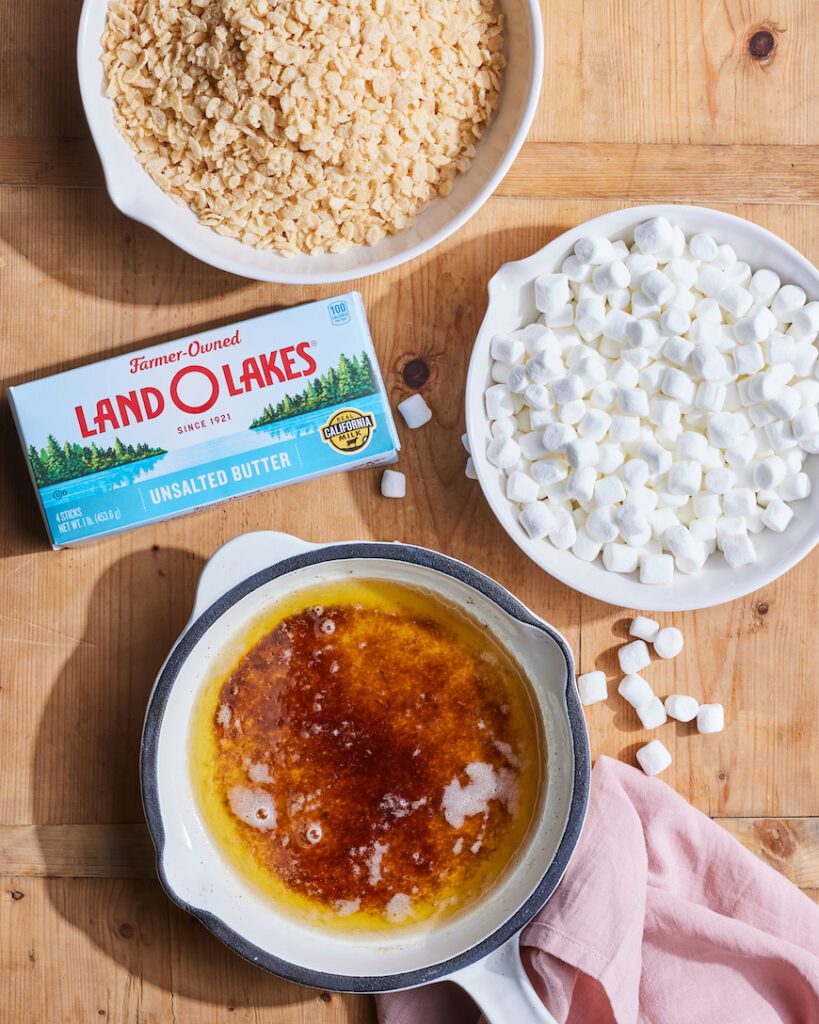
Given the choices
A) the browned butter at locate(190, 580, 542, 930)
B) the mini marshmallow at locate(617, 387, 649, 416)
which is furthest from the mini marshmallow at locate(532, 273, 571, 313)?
the browned butter at locate(190, 580, 542, 930)

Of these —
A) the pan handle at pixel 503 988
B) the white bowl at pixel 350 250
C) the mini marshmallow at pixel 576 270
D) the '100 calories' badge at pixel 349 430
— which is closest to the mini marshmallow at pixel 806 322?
the mini marshmallow at pixel 576 270

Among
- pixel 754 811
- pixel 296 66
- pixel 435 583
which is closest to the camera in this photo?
pixel 296 66

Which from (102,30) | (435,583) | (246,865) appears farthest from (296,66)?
(246,865)

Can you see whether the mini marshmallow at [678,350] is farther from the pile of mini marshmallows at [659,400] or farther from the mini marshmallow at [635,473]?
the mini marshmallow at [635,473]

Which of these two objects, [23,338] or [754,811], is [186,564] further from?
[754,811]

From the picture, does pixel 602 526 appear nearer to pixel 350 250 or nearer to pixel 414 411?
pixel 414 411

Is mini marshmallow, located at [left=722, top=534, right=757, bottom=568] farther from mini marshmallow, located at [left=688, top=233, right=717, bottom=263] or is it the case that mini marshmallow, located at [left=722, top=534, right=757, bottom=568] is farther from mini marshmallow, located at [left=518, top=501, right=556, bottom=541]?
mini marshmallow, located at [left=688, top=233, right=717, bottom=263]

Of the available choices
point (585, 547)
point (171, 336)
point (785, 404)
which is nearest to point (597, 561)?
point (585, 547)
